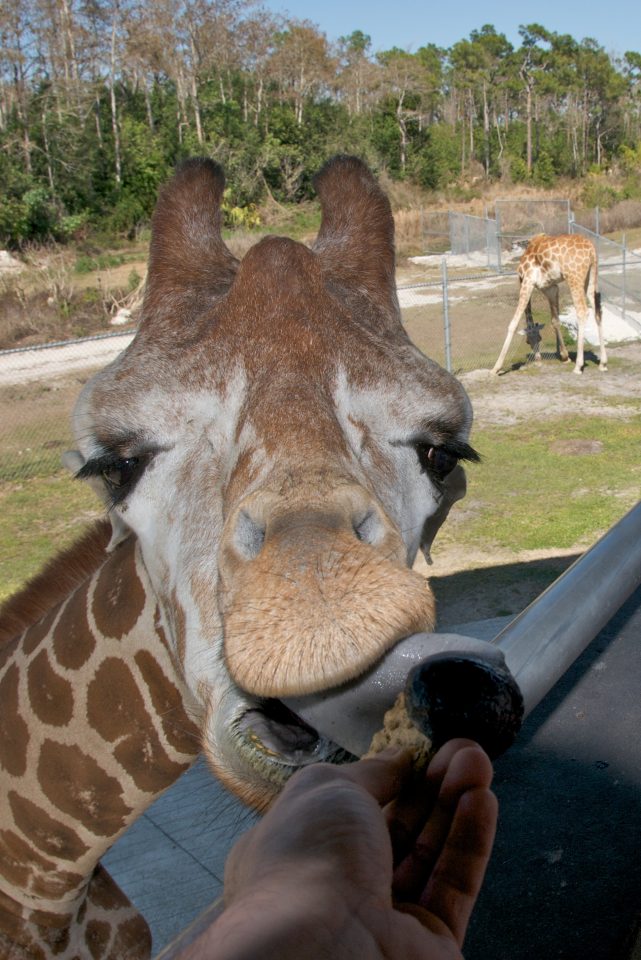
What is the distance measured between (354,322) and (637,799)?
1345 mm

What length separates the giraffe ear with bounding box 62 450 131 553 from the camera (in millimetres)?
2297

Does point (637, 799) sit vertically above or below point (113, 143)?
below

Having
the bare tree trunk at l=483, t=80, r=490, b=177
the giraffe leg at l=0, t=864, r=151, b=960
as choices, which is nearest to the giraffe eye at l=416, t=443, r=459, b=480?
the giraffe leg at l=0, t=864, r=151, b=960

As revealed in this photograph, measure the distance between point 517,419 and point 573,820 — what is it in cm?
1103

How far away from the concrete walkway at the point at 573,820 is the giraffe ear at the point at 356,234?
1176mm

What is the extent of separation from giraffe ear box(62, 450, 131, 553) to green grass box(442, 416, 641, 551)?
540cm

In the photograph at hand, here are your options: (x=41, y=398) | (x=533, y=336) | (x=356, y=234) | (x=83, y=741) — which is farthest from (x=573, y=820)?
(x=533, y=336)

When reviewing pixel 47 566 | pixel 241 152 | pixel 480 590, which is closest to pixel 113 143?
pixel 241 152

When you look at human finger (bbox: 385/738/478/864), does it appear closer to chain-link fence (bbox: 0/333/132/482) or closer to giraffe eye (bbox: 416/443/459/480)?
giraffe eye (bbox: 416/443/459/480)

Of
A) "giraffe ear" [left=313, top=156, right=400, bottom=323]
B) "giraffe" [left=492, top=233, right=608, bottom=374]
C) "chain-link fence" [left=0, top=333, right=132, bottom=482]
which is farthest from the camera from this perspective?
"giraffe" [left=492, top=233, right=608, bottom=374]

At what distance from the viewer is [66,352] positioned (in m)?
18.1

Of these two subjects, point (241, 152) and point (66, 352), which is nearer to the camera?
point (66, 352)

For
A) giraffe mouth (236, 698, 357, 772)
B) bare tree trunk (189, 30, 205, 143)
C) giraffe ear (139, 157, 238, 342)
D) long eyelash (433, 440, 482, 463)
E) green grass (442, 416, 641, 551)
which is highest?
bare tree trunk (189, 30, 205, 143)

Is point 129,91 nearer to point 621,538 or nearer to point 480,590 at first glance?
point 480,590
